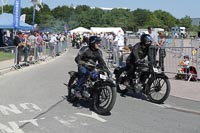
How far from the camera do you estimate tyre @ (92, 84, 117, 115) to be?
8.25 metres

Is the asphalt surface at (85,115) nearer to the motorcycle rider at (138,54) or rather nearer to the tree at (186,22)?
the motorcycle rider at (138,54)

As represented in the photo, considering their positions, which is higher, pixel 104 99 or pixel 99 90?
pixel 99 90

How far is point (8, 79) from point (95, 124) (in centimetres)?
800

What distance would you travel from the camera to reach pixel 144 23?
146625 mm

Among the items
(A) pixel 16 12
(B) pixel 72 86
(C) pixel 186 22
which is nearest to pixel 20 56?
(B) pixel 72 86

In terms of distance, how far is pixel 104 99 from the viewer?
28.1ft

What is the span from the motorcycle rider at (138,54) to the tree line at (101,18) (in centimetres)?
10885

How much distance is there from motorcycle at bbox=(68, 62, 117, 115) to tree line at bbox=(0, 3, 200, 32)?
110 meters

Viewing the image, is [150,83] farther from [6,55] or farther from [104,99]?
[6,55]

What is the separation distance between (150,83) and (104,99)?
6.67ft

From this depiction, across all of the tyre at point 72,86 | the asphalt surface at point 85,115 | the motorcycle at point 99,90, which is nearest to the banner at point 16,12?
the asphalt surface at point 85,115

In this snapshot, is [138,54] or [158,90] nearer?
[158,90]

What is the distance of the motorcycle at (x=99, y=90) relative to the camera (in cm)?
831

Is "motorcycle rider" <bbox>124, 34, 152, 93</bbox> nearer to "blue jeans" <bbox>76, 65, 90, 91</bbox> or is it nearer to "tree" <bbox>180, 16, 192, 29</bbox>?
"blue jeans" <bbox>76, 65, 90, 91</bbox>
